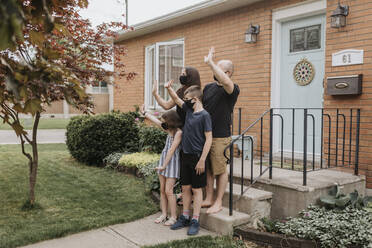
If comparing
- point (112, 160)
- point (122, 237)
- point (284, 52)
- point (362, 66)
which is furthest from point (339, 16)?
point (112, 160)

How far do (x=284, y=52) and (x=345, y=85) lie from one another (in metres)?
1.55

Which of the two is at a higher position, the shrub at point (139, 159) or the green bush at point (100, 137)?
the green bush at point (100, 137)

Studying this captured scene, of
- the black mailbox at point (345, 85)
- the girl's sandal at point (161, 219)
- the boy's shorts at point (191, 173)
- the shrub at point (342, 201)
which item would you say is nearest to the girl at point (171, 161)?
the girl's sandal at point (161, 219)

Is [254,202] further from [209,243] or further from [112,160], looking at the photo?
[112,160]

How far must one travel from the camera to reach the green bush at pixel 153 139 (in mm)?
6948

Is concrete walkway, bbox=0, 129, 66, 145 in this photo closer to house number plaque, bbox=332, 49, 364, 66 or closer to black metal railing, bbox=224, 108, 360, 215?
black metal railing, bbox=224, 108, 360, 215

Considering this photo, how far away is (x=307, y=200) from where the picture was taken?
3.95m

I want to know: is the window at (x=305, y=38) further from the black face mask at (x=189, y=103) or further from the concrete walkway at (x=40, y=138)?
the concrete walkway at (x=40, y=138)

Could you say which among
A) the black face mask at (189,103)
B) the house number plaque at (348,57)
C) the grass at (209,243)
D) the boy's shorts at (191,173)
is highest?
the house number plaque at (348,57)

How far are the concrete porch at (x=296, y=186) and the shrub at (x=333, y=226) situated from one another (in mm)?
150

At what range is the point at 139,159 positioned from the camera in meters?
6.67

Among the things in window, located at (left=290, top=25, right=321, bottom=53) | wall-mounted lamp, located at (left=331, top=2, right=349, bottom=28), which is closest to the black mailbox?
wall-mounted lamp, located at (left=331, top=2, right=349, bottom=28)

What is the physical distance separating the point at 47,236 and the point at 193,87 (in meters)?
2.17

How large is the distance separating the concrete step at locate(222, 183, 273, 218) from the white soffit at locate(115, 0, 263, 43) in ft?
12.5
